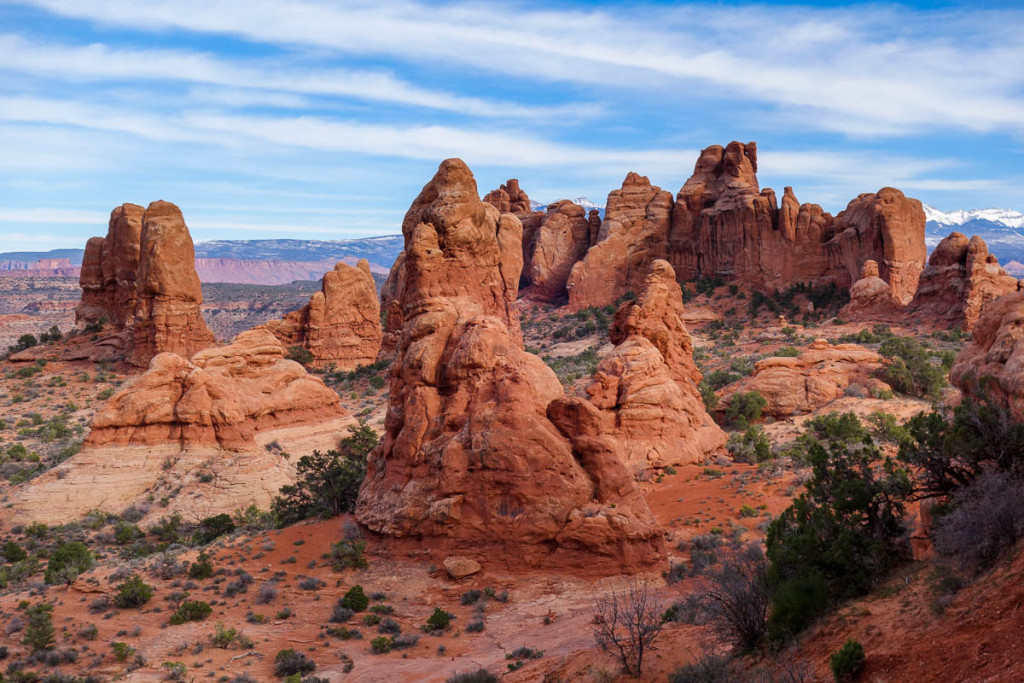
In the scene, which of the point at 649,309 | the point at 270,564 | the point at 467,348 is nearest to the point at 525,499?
the point at 467,348

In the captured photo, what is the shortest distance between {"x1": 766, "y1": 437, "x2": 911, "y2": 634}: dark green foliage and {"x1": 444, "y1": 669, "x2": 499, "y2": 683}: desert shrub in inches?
198

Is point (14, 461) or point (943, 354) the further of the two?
point (943, 354)

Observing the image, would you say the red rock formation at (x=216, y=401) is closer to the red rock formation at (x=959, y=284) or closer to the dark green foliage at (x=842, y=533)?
the dark green foliage at (x=842, y=533)

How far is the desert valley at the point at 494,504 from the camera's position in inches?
464

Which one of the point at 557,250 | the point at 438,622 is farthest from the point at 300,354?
the point at 438,622

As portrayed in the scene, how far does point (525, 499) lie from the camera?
19.1m

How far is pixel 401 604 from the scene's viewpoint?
60.2 ft

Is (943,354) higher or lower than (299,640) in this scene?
higher

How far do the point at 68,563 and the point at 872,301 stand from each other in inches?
2190

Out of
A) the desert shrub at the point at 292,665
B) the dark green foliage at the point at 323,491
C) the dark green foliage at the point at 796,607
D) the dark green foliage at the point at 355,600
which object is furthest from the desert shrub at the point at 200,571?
the dark green foliage at the point at 796,607

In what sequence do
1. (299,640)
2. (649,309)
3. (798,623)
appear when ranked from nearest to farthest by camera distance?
(798,623) < (299,640) < (649,309)

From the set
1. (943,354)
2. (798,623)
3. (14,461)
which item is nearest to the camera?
(798,623)

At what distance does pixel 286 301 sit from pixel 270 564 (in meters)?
130

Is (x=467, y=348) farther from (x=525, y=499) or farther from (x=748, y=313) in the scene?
(x=748, y=313)
